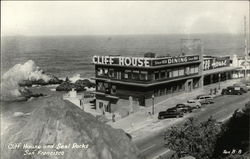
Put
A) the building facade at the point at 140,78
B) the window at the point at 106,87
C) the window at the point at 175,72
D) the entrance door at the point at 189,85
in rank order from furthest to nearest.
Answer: the entrance door at the point at 189,85 → the window at the point at 175,72 → the window at the point at 106,87 → the building facade at the point at 140,78

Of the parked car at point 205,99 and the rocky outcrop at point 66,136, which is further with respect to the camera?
the parked car at point 205,99

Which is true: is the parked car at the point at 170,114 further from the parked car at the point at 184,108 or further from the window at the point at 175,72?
the window at the point at 175,72

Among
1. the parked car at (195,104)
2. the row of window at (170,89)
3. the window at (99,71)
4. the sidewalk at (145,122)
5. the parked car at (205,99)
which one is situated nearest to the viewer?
the sidewalk at (145,122)

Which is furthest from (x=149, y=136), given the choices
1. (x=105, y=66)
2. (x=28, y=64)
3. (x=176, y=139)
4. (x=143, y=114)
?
(x=28, y=64)

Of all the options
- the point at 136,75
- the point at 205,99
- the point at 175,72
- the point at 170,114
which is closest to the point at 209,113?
the point at 170,114

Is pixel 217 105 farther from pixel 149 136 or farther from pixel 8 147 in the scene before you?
pixel 8 147

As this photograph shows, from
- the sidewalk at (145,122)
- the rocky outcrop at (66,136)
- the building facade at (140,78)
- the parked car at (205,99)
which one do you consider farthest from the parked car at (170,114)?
the rocky outcrop at (66,136)

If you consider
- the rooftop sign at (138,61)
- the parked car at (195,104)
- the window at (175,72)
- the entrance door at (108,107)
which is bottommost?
Result: the entrance door at (108,107)

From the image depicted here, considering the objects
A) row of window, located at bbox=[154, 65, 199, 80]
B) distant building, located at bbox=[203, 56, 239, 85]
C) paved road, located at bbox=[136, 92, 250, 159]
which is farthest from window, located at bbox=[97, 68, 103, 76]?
distant building, located at bbox=[203, 56, 239, 85]
